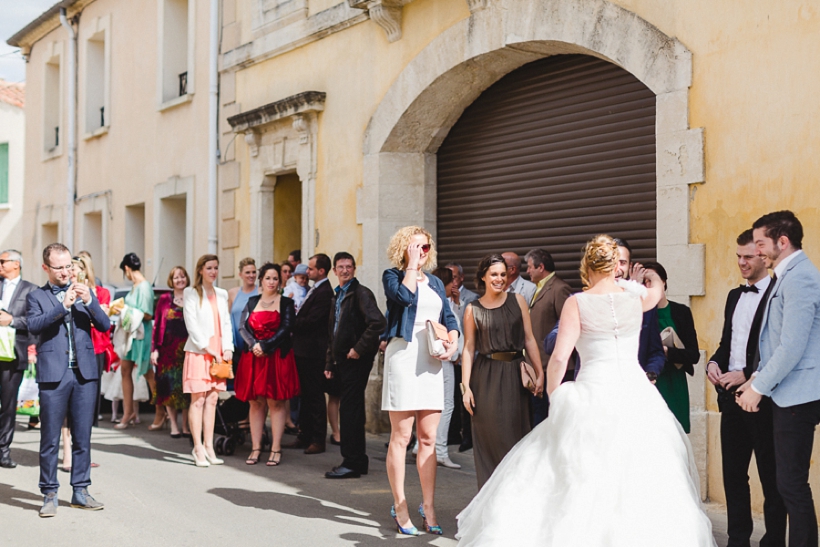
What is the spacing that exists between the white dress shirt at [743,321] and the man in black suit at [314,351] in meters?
4.50

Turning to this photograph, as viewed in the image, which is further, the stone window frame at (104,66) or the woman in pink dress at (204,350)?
the stone window frame at (104,66)

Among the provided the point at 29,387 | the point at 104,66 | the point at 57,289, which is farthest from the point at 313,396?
the point at 104,66

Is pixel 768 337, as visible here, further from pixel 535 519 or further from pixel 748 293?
pixel 535 519

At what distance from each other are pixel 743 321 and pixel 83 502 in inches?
179

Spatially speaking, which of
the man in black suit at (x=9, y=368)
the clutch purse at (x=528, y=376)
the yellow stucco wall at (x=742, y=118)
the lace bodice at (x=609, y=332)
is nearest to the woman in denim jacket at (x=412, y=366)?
the clutch purse at (x=528, y=376)

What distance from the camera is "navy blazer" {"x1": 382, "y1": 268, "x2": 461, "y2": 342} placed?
20.1ft

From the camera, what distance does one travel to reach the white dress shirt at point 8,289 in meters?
8.41

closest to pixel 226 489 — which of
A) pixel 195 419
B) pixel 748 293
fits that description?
pixel 195 419

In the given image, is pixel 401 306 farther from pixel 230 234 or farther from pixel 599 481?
pixel 230 234

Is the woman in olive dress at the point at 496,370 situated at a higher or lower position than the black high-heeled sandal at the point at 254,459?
higher

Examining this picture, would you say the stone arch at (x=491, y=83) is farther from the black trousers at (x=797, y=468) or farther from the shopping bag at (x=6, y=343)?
the shopping bag at (x=6, y=343)

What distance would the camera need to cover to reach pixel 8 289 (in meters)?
8.55

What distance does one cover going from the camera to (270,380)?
862 cm

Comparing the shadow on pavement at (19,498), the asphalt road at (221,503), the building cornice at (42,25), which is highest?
the building cornice at (42,25)
